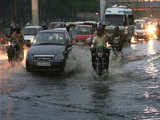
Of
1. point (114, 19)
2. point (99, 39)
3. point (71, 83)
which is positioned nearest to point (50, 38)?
point (99, 39)

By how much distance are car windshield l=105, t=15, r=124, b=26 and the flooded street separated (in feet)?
81.4

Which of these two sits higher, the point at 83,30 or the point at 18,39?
the point at 18,39

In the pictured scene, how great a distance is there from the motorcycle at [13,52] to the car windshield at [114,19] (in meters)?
22.5

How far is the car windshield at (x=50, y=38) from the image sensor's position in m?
19.4

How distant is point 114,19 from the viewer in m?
45.4

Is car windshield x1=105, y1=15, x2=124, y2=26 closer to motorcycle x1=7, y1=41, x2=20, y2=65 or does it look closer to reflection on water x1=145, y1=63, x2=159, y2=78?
motorcycle x1=7, y1=41, x2=20, y2=65

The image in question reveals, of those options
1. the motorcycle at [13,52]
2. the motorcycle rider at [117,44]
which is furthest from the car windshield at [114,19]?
the motorcycle at [13,52]

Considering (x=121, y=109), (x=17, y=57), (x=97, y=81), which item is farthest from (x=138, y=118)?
(x=17, y=57)

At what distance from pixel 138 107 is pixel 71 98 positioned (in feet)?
6.47

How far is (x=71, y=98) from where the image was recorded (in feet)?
40.4

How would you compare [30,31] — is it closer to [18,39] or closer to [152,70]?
[18,39]

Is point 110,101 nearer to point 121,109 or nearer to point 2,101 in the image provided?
point 121,109

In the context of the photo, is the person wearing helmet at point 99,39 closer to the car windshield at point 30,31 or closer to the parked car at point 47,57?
the parked car at point 47,57

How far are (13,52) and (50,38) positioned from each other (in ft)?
11.0
